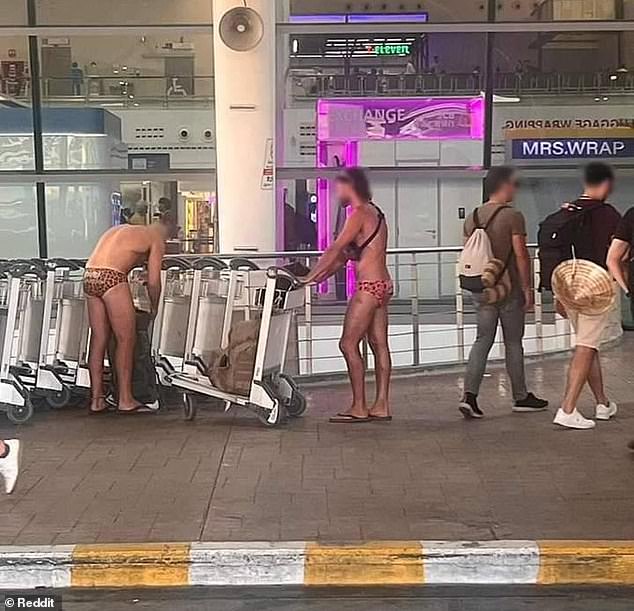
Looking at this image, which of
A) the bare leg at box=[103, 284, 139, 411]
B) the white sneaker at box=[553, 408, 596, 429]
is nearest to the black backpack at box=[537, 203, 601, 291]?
the white sneaker at box=[553, 408, 596, 429]

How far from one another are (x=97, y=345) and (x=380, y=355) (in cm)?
217

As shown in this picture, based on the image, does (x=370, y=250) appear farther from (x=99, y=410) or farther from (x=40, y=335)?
(x=40, y=335)

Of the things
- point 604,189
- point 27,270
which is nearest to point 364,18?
point 604,189

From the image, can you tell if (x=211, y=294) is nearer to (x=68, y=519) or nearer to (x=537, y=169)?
(x=68, y=519)

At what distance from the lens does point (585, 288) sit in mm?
7219

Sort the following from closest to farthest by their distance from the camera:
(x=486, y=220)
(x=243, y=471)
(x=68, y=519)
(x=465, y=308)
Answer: (x=68, y=519) → (x=243, y=471) → (x=486, y=220) → (x=465, y=308)

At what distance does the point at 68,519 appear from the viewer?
18.2ft

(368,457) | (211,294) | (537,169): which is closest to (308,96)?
(537,169)

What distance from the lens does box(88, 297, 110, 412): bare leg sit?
8180mm

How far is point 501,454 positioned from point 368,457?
857 mm

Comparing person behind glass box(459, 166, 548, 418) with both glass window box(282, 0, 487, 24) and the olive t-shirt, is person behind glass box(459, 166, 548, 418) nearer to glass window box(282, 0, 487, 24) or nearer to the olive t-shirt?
the olive t-shirt

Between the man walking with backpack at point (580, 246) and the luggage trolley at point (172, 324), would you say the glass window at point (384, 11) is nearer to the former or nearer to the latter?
the luggage trolley at point (172, 324)

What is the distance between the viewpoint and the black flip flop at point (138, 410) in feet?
27.2

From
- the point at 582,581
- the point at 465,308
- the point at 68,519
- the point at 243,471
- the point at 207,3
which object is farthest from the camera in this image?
the point at 207,3
